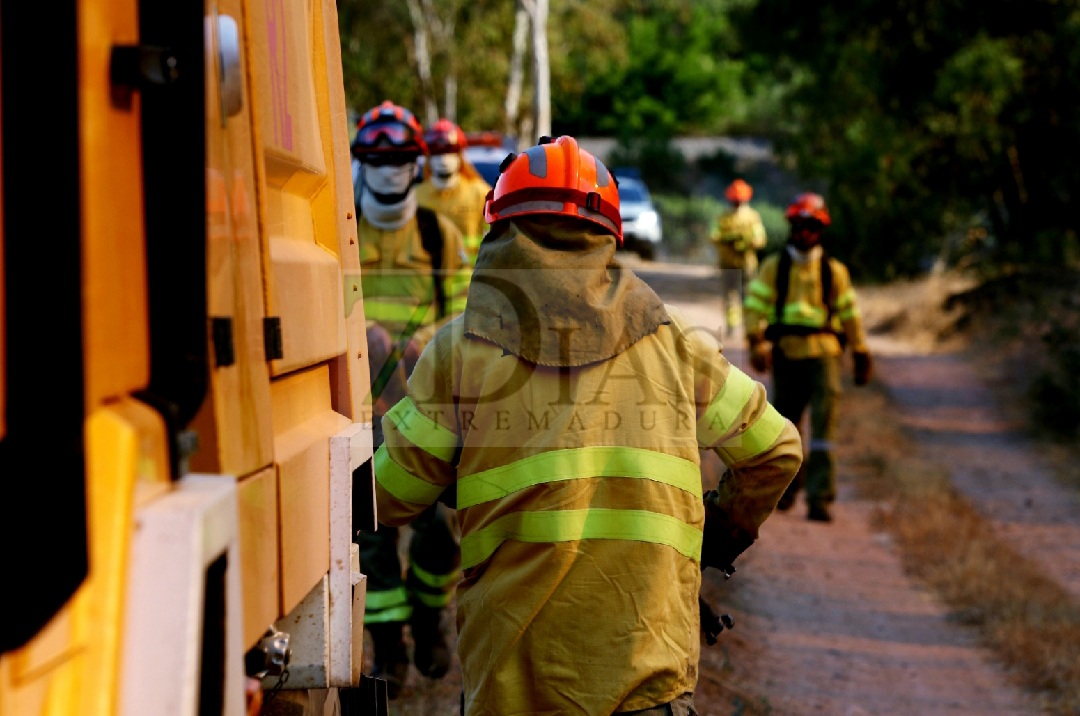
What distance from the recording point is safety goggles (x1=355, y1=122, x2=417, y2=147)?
584cm

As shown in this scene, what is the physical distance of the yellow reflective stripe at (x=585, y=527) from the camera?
2484 millimetres

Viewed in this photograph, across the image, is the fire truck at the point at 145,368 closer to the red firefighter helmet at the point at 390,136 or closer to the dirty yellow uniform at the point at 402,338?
the dirty yellow uniform at the point at 402,338

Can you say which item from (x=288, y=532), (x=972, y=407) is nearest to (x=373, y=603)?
(x=288, y=532)

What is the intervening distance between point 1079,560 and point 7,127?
26.9ft

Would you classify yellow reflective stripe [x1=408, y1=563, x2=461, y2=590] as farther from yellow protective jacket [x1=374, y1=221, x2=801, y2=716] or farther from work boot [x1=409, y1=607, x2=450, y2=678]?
yellow protective jacket [x1=374, y1=221, x2=801, y2=716]

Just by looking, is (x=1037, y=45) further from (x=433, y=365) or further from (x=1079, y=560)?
(x=433, y=365)

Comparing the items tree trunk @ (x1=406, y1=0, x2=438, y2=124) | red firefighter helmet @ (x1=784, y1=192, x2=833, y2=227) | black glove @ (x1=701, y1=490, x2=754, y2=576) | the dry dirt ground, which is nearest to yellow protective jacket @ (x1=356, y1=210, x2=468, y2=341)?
the dry dirt ground

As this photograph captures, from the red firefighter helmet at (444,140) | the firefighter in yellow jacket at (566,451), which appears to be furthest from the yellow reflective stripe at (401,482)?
the red firefighter helmet at (444,140)

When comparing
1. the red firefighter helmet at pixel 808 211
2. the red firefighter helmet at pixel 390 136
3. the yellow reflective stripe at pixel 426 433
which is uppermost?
the red firefighter helmet at pixel 390 136

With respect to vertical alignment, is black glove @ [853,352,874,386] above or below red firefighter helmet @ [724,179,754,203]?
below

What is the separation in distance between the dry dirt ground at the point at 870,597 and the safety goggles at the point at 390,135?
244cm

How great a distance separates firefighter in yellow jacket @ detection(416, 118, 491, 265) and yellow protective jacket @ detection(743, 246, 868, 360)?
2144 millimetres

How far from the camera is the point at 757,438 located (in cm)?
282

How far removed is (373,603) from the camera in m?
5.35
